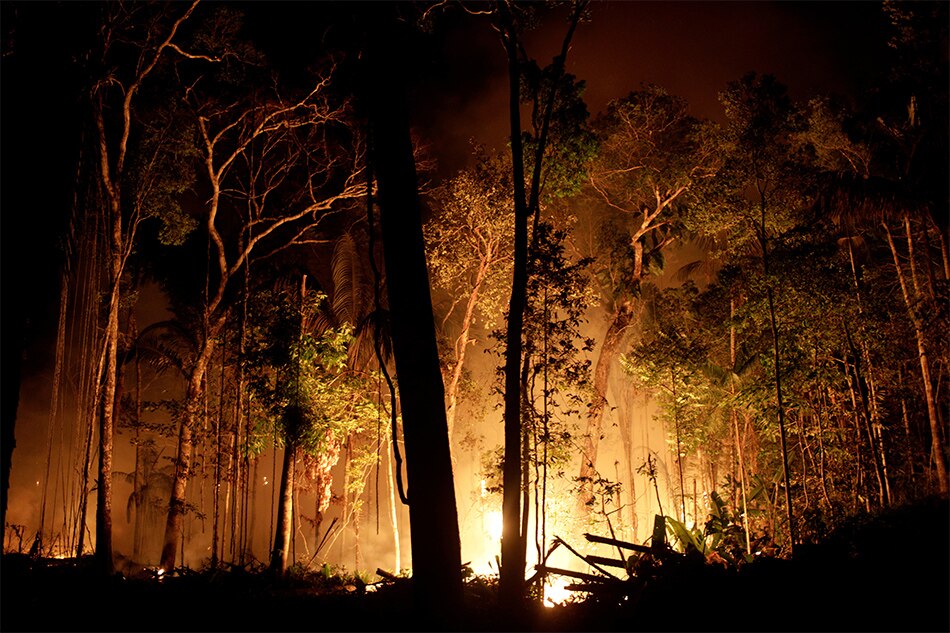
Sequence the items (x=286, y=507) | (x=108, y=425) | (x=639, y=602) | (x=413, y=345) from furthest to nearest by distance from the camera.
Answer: (x=286, y=507) < (x=108, y=425) < (x=639, y=602) < (x=413, y=345)

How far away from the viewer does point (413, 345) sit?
3.89m

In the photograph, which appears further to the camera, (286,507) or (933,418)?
(286,507)

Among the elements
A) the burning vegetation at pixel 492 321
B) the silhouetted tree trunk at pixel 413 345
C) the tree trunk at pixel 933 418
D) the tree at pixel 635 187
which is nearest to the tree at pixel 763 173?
the burning vegetation at pixel 492 321

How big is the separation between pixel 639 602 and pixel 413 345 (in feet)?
11.7

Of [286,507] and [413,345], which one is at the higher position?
[413,345]

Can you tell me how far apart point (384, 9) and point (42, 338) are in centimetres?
1711

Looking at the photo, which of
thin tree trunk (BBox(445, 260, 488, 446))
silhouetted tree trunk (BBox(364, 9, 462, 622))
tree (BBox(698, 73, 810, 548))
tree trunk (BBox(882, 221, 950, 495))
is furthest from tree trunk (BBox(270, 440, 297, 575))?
tree trunk (BBox(882, 221, 950, 495))

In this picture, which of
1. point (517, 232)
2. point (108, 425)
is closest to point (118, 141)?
point (108, 425)

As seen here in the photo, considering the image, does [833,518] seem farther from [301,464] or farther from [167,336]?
[167,336]

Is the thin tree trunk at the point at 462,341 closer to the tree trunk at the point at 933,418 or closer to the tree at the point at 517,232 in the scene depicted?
the tree at the point at 517,232

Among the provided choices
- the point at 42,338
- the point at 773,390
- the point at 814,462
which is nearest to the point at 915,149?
the point at 773,390

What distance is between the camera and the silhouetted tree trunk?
12.2 feet

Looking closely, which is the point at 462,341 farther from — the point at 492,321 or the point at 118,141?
the point at 118,141

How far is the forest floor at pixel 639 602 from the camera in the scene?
4820mm
